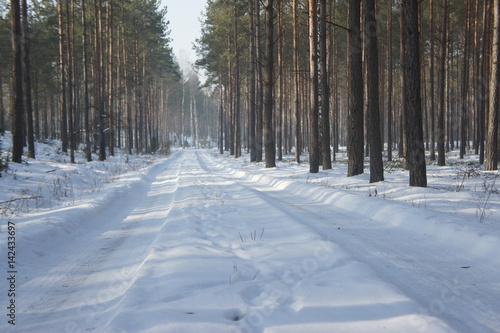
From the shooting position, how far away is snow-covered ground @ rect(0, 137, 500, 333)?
7.60 ft

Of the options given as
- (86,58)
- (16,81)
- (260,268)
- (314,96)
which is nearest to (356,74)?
(314,96)

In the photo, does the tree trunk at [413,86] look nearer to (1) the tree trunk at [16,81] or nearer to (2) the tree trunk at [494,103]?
(2) the tree trunk at [494,103]

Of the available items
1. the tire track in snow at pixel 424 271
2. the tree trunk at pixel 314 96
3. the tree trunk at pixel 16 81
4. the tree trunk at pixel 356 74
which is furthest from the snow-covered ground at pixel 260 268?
the tree trunk at pixel 16 81

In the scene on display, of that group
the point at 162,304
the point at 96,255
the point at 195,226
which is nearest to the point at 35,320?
the point at 162,304

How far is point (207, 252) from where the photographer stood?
3805mm

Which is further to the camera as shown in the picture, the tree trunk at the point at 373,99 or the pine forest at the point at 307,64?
the pine forest at the point at 307,64

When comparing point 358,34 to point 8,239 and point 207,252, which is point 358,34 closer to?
point 207,252

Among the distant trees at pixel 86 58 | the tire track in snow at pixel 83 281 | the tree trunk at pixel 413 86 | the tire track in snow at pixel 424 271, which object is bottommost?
the tire track in snow at pixel 83 281

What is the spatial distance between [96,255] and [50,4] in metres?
34.5

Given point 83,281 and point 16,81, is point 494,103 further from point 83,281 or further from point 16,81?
point 16,81

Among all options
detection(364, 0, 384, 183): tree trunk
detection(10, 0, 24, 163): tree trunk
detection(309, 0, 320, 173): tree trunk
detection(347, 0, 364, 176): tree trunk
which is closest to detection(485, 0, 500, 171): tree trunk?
detection(347, 0, 364, 176): tree trunk

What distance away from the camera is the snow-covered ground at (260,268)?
232 centimetres

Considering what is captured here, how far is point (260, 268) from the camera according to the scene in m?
3.26

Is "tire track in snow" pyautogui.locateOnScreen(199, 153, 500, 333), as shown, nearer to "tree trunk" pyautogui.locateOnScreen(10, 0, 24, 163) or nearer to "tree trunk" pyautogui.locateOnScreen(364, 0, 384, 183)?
"tree trunk" pyautogui.locateOnScreen(364, 0, 384, 183)
